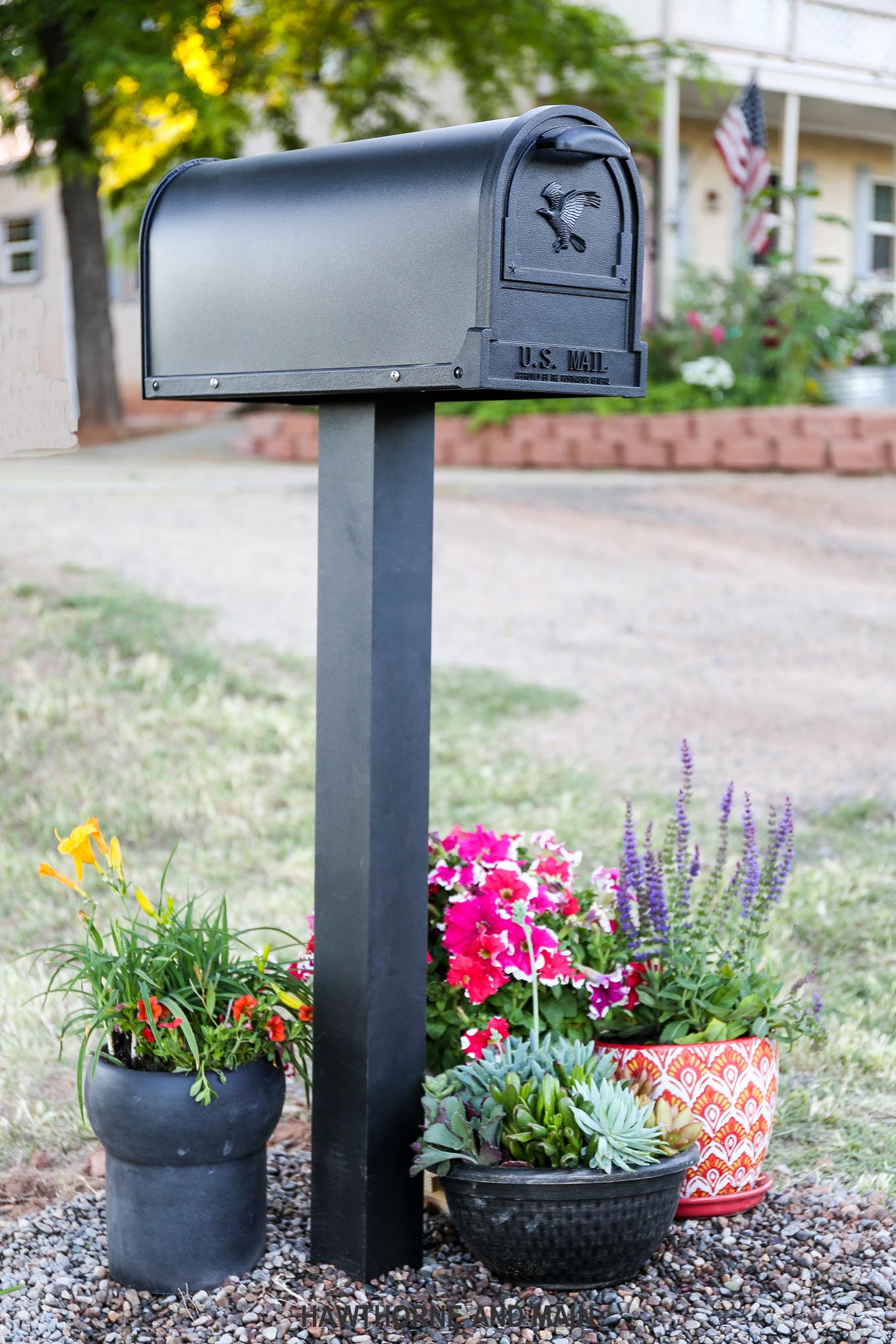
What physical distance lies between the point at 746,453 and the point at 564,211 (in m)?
9.78

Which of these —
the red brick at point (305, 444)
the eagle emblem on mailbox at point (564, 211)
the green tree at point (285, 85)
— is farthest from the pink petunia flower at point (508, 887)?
the green tree at point (285, 85)

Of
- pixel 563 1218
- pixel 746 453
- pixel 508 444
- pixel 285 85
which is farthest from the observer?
pixel 285 85

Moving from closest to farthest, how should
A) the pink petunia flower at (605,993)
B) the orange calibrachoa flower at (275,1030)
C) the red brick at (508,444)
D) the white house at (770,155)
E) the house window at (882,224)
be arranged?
the orange calibrachoa flower at (275,1030)
the pink petunia flower at (605,993)
the red brick at (508,444)
the white house at (770,155)
the house window at (882,224)

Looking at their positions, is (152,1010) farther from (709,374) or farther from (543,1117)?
(709,374)

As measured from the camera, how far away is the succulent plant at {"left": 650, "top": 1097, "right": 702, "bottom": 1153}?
2.53 m

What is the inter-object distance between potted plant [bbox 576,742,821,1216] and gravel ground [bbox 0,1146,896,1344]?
6.3 inches

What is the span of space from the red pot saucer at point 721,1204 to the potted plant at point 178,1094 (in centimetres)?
78

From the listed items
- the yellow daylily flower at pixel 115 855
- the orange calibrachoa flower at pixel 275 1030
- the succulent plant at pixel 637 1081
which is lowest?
the succulent plant at pixel 637 1081

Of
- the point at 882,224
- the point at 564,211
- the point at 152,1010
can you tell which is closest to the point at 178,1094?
the point at 152,1010

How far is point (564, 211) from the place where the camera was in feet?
7.52

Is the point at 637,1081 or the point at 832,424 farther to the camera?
the point at 832,424

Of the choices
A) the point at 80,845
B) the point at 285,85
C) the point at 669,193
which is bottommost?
the point at 80,845

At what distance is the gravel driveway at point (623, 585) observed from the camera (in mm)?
6723

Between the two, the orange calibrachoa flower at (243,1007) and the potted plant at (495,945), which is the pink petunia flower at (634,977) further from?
the orange calibrachoa flower at (243,1007)
